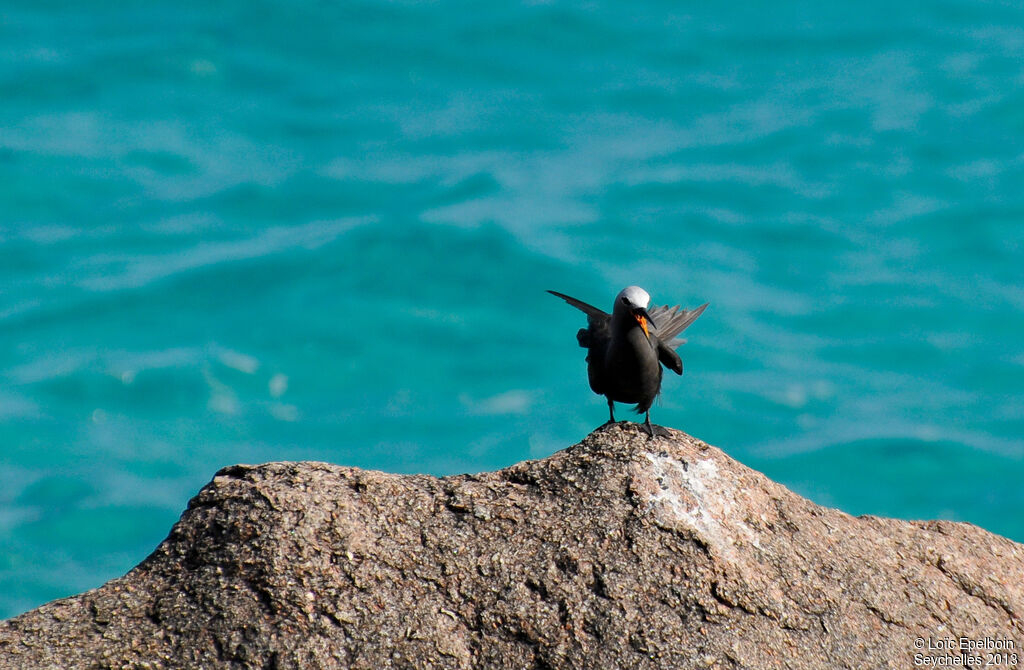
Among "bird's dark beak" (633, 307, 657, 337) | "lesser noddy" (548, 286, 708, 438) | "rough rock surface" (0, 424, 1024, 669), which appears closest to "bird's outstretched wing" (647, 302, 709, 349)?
"lesser noddy" (548, 286, 708, 438)

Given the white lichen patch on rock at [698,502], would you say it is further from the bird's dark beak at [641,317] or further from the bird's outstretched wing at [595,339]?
the bird's outstretched wing at [595,339]

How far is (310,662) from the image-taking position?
2.95m

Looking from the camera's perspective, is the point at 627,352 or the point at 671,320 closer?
the point at 627,352

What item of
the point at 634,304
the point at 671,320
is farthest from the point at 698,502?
the point at 671,320

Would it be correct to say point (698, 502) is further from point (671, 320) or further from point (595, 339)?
point (671, 320)

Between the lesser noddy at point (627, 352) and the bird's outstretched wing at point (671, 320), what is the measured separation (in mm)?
140

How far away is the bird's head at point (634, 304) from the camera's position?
13.9 ft

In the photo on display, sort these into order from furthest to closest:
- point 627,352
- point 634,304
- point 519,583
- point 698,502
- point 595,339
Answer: point 595,339
point 627,352
point 634,304
point 698,502
point 519,583

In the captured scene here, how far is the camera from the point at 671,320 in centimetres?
517

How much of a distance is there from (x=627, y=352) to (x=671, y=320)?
35.0 inches

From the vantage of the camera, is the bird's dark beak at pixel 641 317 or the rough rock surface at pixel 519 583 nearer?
the rough rock surface at pixel 519 583

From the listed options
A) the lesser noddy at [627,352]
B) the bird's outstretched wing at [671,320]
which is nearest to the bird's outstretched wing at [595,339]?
the lesser noddy at [627,352]

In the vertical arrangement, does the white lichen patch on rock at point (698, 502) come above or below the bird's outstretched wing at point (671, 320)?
below

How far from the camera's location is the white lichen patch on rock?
333cm
